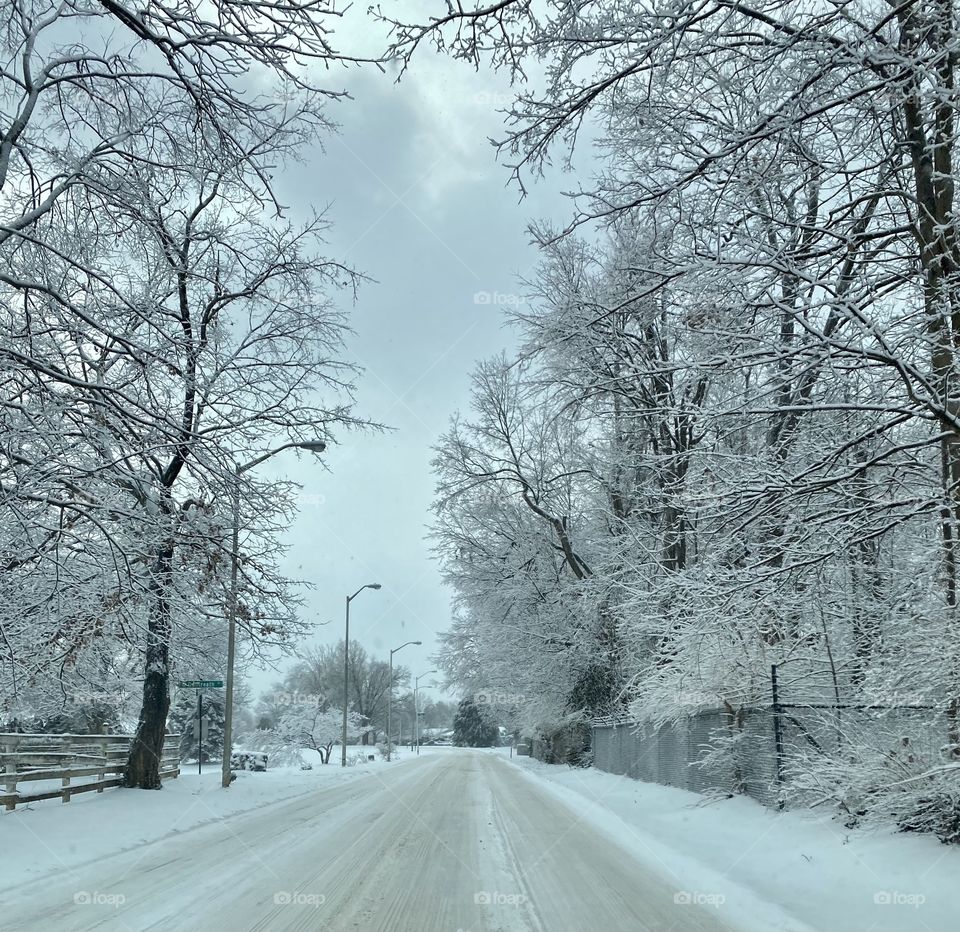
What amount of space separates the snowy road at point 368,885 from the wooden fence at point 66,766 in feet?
11.2

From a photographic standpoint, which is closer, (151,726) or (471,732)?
(151,726)

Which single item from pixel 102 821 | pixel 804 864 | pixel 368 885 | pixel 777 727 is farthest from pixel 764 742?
pixel 102 821

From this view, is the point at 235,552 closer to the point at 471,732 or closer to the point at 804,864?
the point at 804,864

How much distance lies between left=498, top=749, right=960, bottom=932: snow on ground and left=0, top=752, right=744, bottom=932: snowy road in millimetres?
644

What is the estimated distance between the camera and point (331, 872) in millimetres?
9602

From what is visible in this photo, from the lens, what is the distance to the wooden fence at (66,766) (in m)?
14.8

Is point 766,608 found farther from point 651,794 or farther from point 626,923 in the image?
point 651,794

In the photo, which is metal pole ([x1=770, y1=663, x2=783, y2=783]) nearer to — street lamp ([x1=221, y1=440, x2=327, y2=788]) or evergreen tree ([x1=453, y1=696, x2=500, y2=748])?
street lamp ([x1=221, y1=440, x2=327, y2=788])

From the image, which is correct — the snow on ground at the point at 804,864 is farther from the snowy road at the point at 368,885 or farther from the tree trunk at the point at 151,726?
the tree trunk at the point at 151,726

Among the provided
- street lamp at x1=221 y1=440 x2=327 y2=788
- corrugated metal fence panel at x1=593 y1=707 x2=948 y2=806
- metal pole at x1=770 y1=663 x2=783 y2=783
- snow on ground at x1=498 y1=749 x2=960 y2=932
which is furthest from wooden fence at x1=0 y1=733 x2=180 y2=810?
metal pole at x1=770 y1=663 x2=783 y2=783

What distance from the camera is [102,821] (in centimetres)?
1390

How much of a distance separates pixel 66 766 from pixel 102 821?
5.78 metres

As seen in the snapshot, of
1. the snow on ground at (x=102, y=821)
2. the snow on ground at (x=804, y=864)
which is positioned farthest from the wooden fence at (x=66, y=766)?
the snow on ground at (x=804, y=864)

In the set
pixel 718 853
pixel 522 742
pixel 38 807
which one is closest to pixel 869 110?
pixel 718 853
